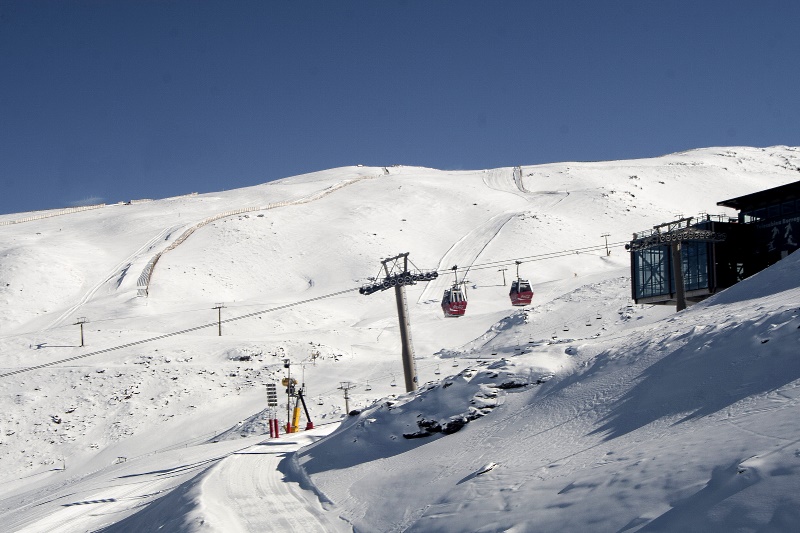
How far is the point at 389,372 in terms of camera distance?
4834cm

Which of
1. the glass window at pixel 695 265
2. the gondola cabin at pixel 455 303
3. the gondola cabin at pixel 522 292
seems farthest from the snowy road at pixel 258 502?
the glass window at pixel 695 265

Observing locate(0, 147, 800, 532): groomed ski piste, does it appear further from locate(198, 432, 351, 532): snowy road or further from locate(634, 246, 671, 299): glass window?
locate(634, 246, 671, 299): glass window

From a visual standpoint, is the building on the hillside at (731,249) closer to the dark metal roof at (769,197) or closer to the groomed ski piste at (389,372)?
the dark metal roof at (769,197)

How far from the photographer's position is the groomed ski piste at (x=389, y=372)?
9.12 meters

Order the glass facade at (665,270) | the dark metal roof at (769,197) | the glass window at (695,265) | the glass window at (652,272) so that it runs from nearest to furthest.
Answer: the dark metal roof at (769,197) < the glass window at (695,265) < the glass facade at (665,270) < the glass window at (652,272)

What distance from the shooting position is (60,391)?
47.7m

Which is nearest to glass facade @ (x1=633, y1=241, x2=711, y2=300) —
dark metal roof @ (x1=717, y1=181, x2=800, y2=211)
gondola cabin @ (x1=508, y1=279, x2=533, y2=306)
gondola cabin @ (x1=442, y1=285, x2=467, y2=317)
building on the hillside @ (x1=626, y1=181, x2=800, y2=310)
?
building on the hillside @ (x1=626, y1=181, x2=800, y2=310)

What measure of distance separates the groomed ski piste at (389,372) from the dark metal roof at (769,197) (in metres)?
7.91

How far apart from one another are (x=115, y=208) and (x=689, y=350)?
13692cm

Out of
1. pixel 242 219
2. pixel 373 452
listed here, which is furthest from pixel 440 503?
pixel 242 219

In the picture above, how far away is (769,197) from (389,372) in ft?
83.4

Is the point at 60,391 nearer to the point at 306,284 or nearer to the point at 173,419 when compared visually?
the point at 173,419

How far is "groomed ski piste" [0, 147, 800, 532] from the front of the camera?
359 inches

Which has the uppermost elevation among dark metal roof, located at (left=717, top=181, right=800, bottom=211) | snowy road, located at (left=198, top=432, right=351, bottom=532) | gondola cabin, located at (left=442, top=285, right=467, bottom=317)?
dark metal roof, located at (left=717, top=181, right=800, bottom=211)
